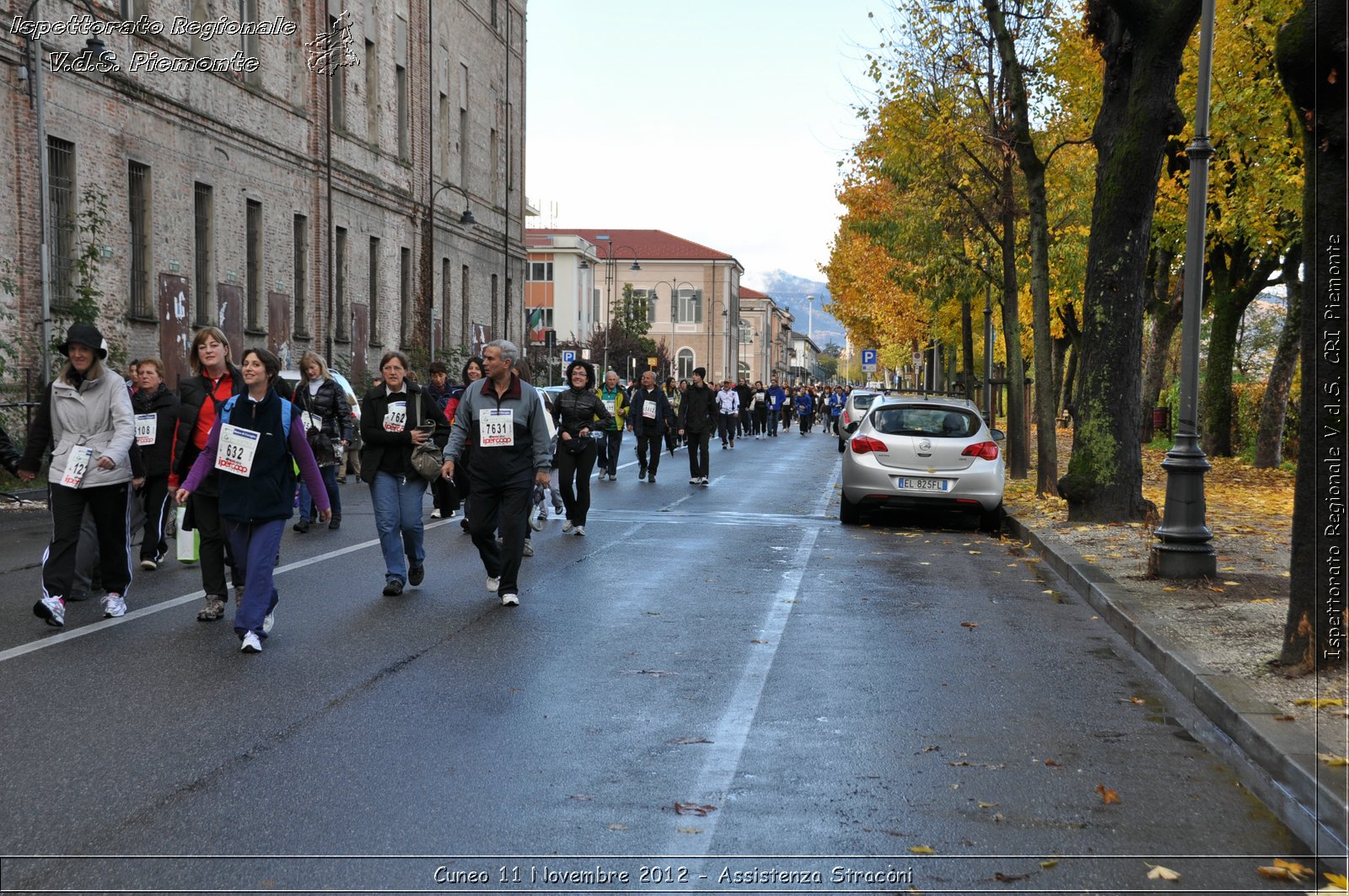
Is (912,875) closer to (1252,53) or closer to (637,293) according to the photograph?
(1252,53)

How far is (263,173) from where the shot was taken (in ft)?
105

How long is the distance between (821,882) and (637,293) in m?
94.3

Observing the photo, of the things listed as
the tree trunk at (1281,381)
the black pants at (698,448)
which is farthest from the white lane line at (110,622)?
the tree trunk at (1281,381)

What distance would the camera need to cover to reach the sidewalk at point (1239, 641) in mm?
5379

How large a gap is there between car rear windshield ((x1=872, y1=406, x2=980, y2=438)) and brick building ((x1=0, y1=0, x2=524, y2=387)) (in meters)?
13.7

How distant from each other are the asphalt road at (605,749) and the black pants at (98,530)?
0.30m

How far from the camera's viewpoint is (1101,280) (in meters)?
14.9

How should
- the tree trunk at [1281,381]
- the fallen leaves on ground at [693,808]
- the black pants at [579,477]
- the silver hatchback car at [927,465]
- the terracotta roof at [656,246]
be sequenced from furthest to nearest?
the terracotta roof at [656,246], the tree trunk at [1281,381], the silver hatchback car at [927,465], the black pants at [579,477], the fallen leaves on ground at [693,808]

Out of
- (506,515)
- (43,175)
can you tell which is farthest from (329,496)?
(43,175)

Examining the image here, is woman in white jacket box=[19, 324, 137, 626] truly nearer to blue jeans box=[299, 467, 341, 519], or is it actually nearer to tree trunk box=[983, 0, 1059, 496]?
blue jeans box=[299, 467, 341, 519]

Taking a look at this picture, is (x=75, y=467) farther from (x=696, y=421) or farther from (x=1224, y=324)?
(x=1224, y=324)

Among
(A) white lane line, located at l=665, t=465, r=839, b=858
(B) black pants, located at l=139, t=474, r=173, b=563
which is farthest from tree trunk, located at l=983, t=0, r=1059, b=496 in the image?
(B) black pants, located at l=139, t=474, r=173, b=563

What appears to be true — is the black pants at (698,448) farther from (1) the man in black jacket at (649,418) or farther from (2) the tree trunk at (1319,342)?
(2) the tree trunk at (1319,342)

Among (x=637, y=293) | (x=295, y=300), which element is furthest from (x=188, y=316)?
(x=637, y=293)
